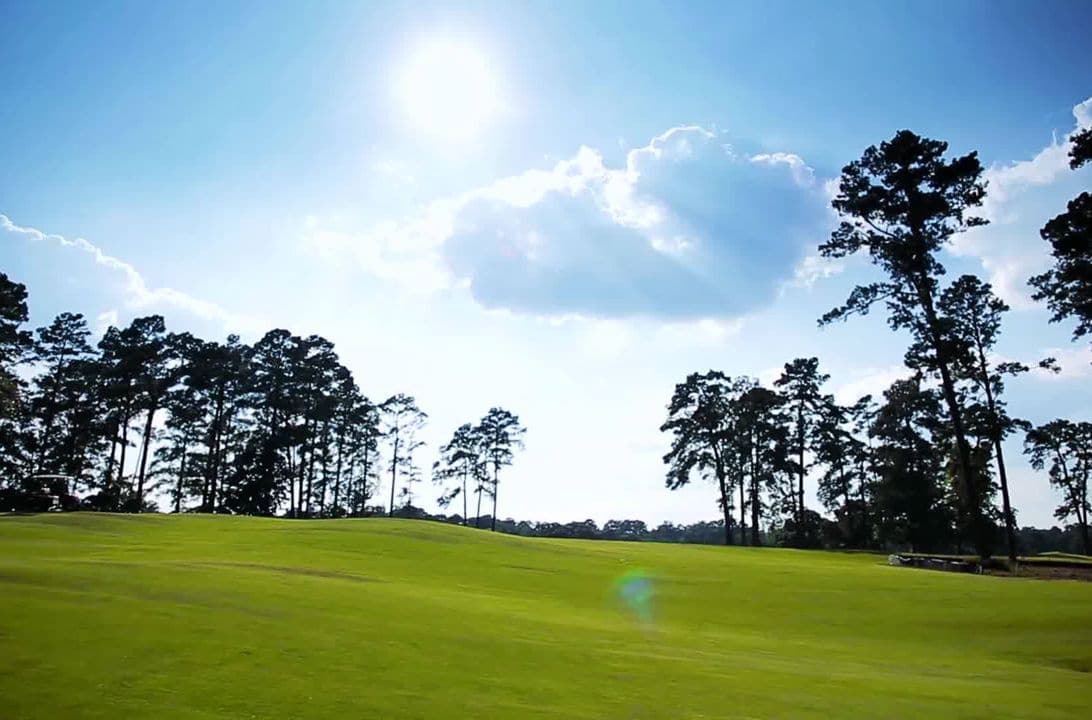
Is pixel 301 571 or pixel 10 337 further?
pixel 10 337

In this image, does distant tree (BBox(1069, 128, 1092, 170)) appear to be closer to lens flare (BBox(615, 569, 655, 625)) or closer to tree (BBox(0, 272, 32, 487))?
lens flare (BBox(615, 569, 655, 625))

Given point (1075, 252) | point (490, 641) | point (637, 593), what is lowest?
point (637, 593)

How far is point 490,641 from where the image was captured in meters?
14.1

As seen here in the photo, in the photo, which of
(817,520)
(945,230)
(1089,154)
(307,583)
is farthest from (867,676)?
(817,520)

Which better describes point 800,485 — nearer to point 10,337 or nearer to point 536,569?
point 536,569

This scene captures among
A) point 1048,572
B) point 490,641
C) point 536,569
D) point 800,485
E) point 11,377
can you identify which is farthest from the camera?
point 800,485

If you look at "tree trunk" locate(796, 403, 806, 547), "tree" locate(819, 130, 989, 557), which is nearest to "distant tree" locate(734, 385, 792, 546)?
"tree trunk" locate(796, 403, 806, 547)

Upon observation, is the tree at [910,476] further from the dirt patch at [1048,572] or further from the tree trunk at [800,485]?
the dirt patch at [1048,572]

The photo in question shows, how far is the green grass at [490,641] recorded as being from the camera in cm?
977

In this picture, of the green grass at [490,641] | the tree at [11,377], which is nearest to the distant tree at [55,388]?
the tree at [11,377]

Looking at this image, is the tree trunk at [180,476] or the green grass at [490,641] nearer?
the green grass at [490,641]

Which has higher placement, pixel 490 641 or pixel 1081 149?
pixel 1081 149

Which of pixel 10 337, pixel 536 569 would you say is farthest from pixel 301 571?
pixel 10 337

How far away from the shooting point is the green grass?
32.0ft
